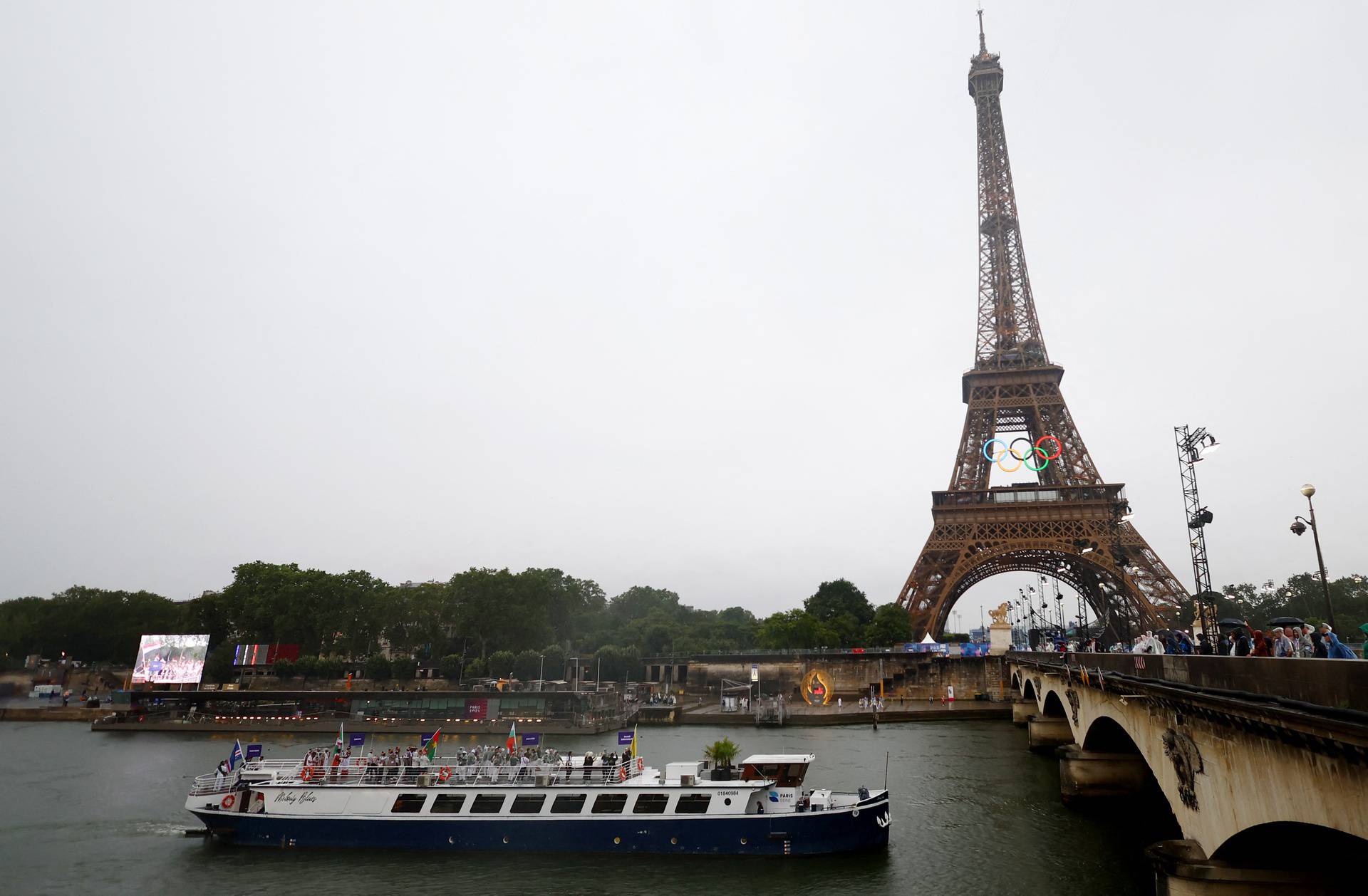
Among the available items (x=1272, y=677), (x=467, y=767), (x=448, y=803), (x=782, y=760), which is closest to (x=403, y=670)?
(x=467, y=767)

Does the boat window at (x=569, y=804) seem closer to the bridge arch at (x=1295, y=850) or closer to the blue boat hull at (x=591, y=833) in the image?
the blue boat hull at (x=591, y=833)

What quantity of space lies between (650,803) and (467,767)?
741cm

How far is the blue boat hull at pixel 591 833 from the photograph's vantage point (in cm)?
2688

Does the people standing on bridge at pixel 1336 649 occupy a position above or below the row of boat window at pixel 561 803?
above

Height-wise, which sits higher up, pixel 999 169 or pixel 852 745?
pixel 999 169

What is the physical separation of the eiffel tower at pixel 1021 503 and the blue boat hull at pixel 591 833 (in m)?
44.2

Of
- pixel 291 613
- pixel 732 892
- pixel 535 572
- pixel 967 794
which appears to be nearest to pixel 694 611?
pixel 535 572

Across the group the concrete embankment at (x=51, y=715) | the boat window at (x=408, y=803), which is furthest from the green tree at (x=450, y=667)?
the boat window at (x=408, y=803)

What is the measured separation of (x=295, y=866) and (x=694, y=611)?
154 m

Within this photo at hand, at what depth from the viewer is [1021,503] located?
233ft

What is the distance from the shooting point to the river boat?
27.1 metres

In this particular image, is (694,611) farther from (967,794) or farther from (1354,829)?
(1354,829)

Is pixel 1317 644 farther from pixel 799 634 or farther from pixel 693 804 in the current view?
pixel 799 634

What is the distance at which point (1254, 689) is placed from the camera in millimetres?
12531
